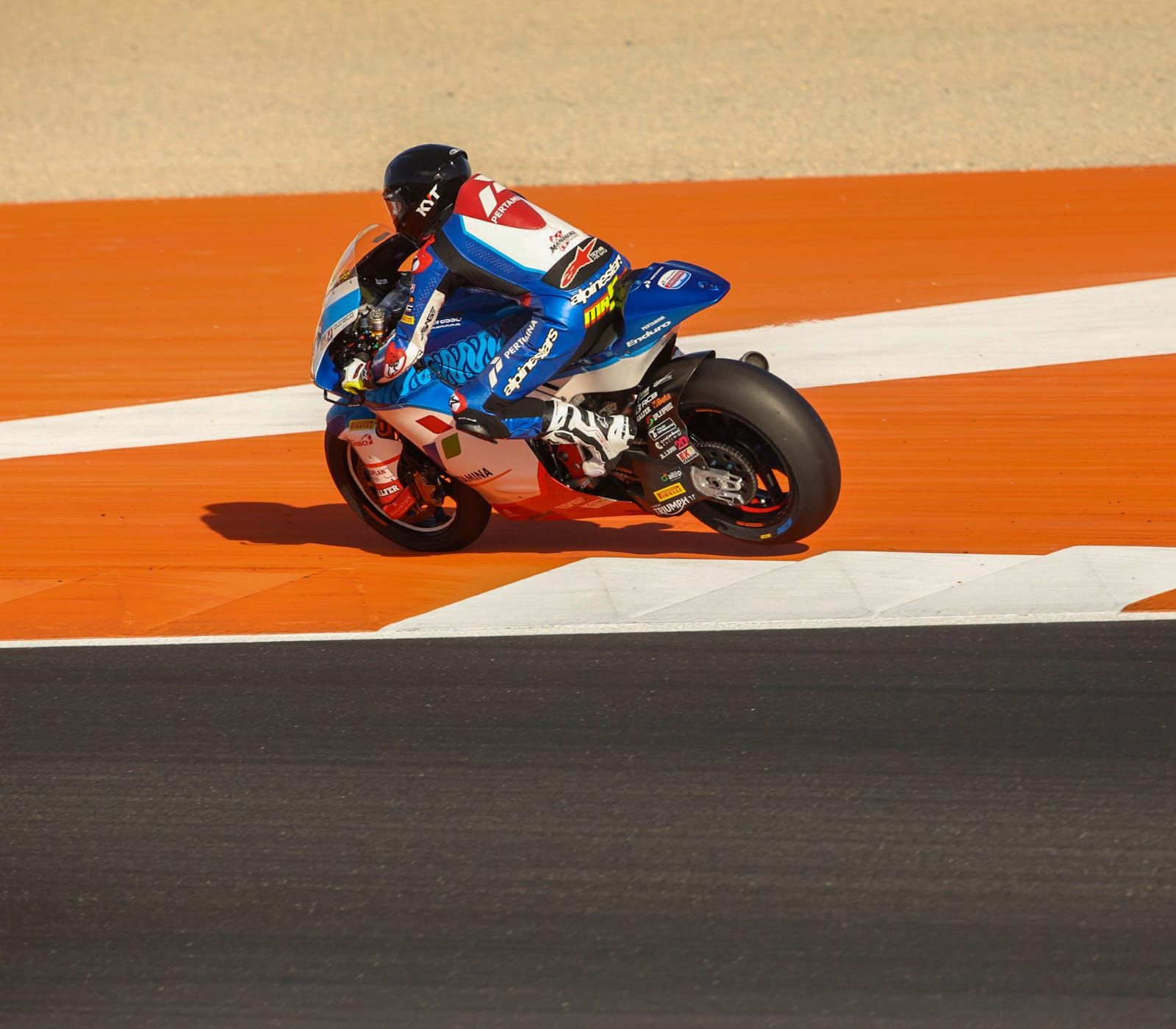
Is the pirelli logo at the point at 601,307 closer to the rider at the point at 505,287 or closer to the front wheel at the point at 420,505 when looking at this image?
the rider at the point at 505,287

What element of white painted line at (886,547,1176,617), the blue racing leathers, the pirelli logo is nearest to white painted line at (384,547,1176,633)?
white painted line at (886,547,1176,617)

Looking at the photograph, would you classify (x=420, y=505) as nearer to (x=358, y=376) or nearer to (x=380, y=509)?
(x=380, y=509)

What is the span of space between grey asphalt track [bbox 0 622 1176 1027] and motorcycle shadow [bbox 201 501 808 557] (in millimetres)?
1438

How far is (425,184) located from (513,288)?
1.90ft

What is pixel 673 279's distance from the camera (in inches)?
276

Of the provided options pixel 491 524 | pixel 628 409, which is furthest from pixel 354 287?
pixel 491 524

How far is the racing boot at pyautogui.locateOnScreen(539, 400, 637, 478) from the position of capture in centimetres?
706

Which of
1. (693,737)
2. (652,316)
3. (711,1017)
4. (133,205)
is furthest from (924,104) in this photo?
(711,1017)

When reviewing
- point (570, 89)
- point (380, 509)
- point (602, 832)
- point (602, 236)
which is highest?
point (570, 89)

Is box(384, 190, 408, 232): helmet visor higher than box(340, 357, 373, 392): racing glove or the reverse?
higher

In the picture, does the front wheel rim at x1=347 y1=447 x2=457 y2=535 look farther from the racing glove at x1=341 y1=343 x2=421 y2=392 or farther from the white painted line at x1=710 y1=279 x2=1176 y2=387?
the white painted line at x1=710 y1=279 x2=1176 y2=387

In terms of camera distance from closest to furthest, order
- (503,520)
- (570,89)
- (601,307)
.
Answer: (601,307) → (503,520) → (570,89)

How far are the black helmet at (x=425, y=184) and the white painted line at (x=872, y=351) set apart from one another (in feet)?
12.8

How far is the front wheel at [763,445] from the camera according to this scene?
6.79 m
